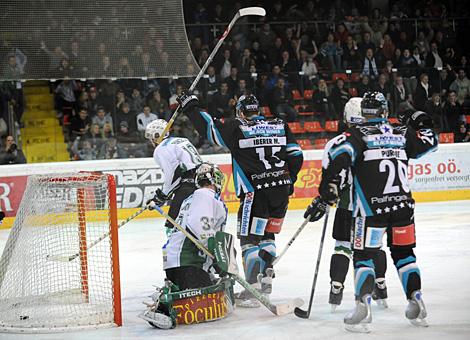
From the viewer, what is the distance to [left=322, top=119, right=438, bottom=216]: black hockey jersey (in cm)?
476

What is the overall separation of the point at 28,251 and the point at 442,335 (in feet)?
8.12

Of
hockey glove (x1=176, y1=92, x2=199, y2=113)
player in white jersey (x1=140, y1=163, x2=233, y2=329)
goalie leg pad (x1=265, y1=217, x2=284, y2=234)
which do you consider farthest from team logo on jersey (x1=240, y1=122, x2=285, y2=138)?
player in white jersey (x1=140, y1=163, x2=233, y2=329)

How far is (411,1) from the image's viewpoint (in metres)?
15.9

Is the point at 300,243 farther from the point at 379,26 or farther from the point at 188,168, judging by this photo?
the point at 379,26

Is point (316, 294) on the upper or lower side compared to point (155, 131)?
lower

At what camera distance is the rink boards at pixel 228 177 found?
34.9 ft

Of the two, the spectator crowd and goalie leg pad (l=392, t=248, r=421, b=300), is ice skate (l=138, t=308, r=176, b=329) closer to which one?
goalie leg pad (l=392, t=248, r=421, b=300)

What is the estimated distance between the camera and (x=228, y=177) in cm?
Result: 1136

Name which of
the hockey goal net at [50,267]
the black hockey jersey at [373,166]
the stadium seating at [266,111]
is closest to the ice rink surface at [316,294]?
the hockey goal net at [50,267]

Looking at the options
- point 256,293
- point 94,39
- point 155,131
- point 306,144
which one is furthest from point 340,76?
point 256,293

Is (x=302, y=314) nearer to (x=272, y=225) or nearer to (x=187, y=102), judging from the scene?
(x=272, y=225)

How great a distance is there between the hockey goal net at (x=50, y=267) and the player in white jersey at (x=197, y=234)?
0.34 m

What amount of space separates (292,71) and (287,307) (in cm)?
824

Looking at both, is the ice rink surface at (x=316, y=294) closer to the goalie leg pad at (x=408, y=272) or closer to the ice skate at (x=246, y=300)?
the ice skate at (x=246, y=300)
